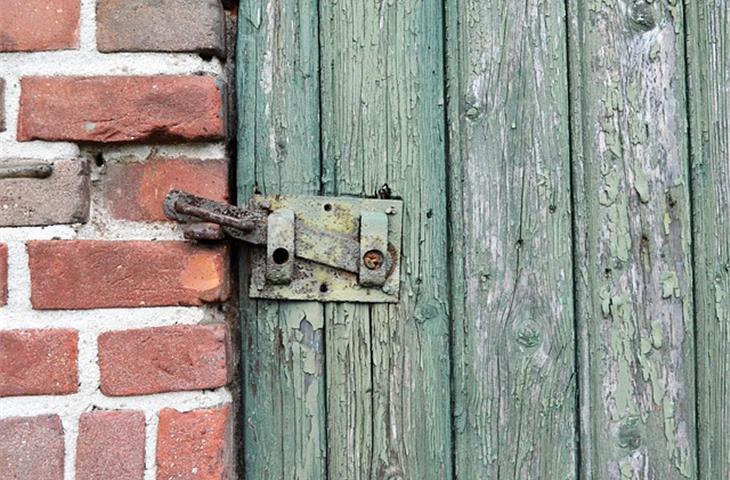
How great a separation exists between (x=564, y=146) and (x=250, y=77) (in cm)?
38

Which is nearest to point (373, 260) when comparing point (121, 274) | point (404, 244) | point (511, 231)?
point (404, 244)

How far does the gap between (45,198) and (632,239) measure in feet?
2.18

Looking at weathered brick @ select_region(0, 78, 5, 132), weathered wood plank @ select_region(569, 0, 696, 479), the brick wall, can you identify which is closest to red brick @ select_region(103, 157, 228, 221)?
the brick wall

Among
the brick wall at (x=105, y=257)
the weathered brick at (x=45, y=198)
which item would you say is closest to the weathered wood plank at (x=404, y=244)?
the brick wall at (x=105, y=257)

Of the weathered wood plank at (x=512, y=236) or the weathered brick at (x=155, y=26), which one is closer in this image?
the weathered brick at (x=155, y=26)

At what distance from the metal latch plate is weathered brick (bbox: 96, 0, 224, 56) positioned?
19 cm

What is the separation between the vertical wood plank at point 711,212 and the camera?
0.85 meters

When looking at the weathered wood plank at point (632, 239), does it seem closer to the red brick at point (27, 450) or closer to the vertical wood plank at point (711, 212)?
the vertical wood plank at point (711, 212)

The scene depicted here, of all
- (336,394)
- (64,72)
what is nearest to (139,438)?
(336,394)

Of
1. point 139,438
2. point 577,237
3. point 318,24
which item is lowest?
point 139,438

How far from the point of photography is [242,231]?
2.51ft

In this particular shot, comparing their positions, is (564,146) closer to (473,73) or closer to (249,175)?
(473,73)

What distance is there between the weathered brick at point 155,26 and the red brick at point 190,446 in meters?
0.38

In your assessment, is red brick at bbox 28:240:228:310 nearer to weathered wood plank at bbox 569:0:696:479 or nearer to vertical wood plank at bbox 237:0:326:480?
vertical wood plank at bbox 237:0:326:480
